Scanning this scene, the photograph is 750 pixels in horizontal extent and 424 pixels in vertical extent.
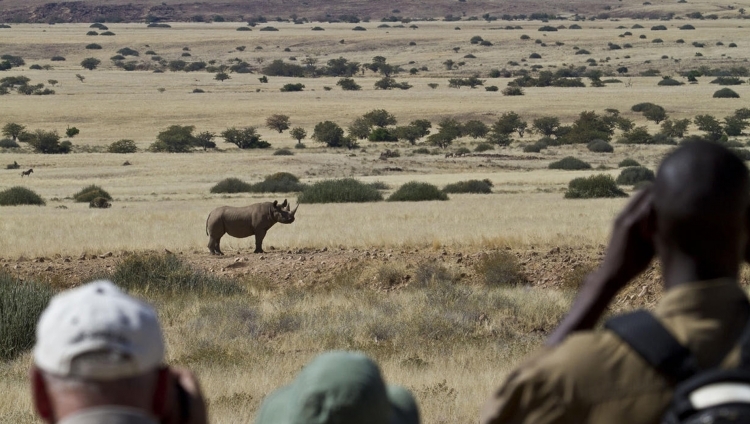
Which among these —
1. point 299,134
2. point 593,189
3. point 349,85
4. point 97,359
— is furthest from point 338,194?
point 349,85

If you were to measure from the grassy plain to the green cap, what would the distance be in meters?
4.71

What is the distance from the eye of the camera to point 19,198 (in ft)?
113

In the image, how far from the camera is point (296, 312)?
41.8 ft

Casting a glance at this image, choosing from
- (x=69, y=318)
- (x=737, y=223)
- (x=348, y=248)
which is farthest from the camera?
(x=348, y=248)

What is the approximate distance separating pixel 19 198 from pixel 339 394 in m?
33.2

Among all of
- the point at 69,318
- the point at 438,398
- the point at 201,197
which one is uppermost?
the point at 69,318

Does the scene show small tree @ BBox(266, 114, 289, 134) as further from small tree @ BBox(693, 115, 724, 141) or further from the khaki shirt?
the khaki shirt

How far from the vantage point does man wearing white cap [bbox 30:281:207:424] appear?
2221 millimetres

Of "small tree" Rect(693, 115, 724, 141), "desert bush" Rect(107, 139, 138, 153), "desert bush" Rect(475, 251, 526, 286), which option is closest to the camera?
"desert bush" Rect(475, 251, 526, 286)

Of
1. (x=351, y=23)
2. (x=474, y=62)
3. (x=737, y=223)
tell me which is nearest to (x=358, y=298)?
(x=737, y=223)

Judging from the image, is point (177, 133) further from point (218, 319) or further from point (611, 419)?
point (611, 419)

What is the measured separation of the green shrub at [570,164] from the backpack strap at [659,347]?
147ft

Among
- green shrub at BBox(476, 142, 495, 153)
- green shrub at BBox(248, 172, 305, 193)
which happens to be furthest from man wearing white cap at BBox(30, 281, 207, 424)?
green shrub at BBox(476, 142, 495, 153)

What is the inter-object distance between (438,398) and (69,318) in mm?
6018
